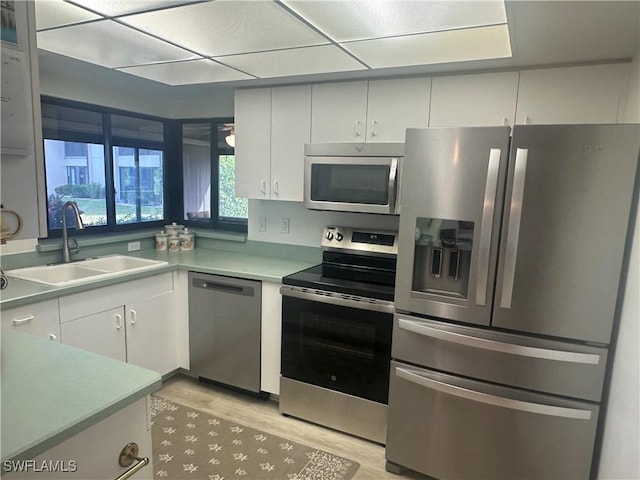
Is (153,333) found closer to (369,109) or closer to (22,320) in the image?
(22,320)

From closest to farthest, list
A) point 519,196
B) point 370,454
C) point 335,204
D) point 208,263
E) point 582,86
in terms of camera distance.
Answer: point 519,196
point 582,86
point 370,454
point 335,204
point 208,263

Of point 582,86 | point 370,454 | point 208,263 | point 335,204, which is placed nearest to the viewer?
point 582,86

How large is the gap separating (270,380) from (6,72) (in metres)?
2.32

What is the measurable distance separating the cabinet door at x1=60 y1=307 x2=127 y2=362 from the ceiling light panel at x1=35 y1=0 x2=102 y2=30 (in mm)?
1564

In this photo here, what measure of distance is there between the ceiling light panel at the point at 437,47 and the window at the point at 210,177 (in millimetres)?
1644

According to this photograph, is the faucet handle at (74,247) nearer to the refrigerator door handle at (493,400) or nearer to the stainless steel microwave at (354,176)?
the stainless steel microwave at (354,176)

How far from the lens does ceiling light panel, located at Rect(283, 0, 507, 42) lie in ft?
5.32

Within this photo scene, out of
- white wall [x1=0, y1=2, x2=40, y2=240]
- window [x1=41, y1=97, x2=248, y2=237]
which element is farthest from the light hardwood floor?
white wall [x1=0, y1=2, x2=40, y2=240]

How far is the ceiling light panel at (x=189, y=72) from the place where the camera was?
259 cm

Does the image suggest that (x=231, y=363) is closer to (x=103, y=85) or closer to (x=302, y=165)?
(x=302, y=165)

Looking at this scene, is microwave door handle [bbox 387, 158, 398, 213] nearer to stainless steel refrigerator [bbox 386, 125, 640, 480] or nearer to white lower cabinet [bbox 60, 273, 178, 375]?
stainless steel refrigerator [bbox 386, 125, 640, 480]

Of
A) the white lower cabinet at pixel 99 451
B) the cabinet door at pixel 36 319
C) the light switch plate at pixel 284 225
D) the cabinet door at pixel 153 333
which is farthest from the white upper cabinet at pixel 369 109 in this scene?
the white lower cabinet at pixel 99 451

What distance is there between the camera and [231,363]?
2898 mm

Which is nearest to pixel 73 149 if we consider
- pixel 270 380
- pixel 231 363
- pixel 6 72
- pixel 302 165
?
pixel 302 165
